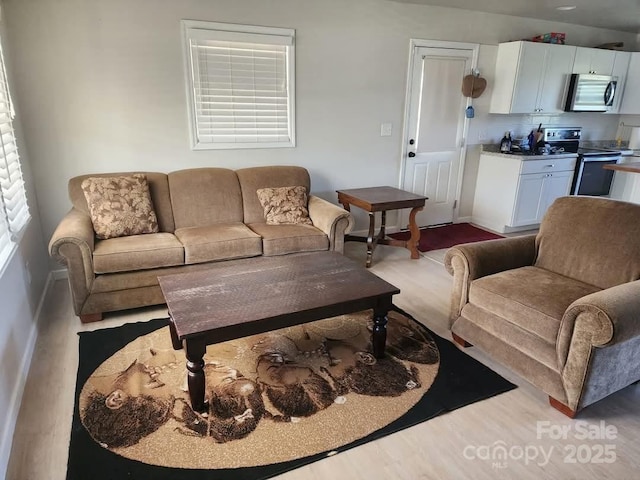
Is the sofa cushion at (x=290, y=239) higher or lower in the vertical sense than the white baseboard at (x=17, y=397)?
higher

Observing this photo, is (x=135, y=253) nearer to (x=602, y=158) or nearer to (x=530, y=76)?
(x=530, y=76)

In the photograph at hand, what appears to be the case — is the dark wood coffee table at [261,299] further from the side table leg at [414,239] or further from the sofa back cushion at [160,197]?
the side table leg at [414,239]

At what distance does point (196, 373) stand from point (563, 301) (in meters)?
1.84

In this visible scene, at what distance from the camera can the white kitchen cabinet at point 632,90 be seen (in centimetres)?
529

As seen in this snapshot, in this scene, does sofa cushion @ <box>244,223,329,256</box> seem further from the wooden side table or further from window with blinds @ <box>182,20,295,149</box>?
window with blinds @ <box>182,20,295,149</box>

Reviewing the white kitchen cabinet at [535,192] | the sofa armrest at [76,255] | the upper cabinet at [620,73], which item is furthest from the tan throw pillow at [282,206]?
the upper cabinet at [620,73]

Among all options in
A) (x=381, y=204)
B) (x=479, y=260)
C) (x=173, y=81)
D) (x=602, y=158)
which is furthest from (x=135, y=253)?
(x=602, y=158)

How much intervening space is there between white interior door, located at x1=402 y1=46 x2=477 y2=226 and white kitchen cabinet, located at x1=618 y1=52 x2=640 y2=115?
2363 millimetres

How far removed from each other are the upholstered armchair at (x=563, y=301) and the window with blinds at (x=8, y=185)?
2615 mm

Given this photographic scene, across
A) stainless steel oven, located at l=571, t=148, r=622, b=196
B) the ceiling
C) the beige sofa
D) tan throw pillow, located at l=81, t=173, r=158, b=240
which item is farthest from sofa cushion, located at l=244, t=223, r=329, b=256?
stainless steel oven, located at l=571, t=148, r=622, b=196

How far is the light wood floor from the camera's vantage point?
1.68 metres

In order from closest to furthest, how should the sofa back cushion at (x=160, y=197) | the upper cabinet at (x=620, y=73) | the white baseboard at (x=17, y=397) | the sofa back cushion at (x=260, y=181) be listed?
the white baseboard at (x=17, y=397), the sofa back cushion at (x=160, y=197), the sofa back cushion at (x=260, y=181), the upper cabinet at (x=620, y=73)

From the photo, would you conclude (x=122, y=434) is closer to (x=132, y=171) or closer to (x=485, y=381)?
(x=485, y=381)

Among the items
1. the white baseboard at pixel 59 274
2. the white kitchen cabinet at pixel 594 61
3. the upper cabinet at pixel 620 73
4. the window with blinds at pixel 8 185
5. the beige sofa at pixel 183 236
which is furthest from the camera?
the upper cabinet at pixel 620 73
